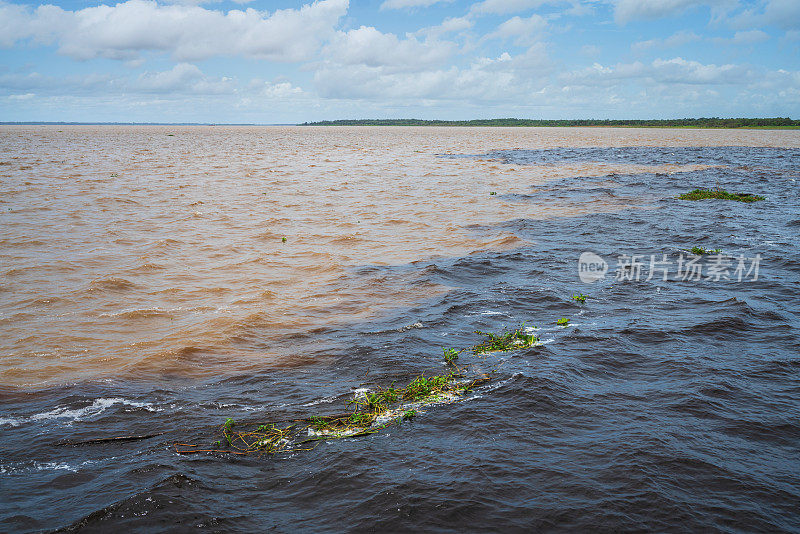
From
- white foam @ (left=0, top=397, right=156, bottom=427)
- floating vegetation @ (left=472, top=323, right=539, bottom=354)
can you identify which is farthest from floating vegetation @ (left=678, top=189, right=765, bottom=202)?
white foam @ (left=0, top=397, right=156, bottom=427)

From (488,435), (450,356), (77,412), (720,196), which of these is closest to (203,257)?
(77,412)

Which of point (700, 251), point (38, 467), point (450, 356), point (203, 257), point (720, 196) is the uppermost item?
point (720, 196)

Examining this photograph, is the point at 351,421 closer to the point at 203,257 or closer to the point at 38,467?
the point at 38,467

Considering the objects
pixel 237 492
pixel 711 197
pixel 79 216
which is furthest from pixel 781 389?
pixel 79 216

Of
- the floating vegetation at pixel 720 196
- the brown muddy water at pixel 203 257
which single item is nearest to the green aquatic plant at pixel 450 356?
the brown muddy water at pixel 203 257

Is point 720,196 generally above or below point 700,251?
above

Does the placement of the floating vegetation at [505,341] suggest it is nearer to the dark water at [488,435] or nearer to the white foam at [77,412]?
the dark water at [488,435]

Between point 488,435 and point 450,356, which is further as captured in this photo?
point 450,356
